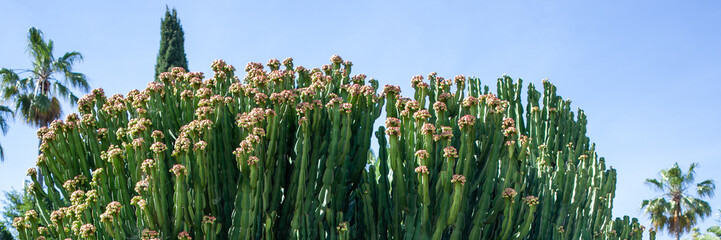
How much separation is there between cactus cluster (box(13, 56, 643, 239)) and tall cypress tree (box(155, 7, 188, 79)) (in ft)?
51.1

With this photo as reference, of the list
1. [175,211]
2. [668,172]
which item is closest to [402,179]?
[175,211]

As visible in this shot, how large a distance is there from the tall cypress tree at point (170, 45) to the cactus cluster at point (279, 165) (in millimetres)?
15584

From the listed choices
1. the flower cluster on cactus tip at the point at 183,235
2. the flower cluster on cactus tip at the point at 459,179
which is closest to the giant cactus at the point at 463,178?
the flower cluster on cactus tip at the point at 459,179

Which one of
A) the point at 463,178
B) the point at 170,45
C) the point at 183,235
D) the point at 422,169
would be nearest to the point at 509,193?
the point at 463,178

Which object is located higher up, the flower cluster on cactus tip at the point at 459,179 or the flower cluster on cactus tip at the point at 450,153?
the flower cluster on cactus tip at the point at 450,153

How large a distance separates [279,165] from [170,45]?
17.6 metres

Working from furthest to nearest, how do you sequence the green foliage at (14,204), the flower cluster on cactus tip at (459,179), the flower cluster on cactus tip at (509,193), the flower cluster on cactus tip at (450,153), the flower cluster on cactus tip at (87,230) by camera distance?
the green foliage at (14,204) → the flower cluster on cactus tip at (509,193) → the flower cluster on cactus tip at (450,153) → the flower cluster on cactus tip at (459,179) → the flower cluster on cactus tip at (87,230)

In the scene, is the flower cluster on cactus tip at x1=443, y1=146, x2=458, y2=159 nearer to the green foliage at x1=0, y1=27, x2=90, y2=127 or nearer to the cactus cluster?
the cactus cluster

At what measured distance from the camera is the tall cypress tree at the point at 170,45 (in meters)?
22.5

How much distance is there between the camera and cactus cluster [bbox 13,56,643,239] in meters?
6.04

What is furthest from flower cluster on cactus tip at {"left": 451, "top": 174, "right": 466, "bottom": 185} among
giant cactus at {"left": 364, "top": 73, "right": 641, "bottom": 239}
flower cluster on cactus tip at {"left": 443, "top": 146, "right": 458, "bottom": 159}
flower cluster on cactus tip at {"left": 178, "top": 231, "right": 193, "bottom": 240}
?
flower cluster on cactus tip at {"left": 178, "top": 231, "right": 193, "bottom": 240}

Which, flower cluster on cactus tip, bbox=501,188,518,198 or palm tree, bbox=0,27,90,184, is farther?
palm tree, bbox=0,27,90,184

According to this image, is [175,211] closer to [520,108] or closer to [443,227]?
[443,227]

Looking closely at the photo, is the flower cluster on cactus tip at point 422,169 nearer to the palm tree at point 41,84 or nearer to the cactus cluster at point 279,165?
the cactus cluster at point 279,165
